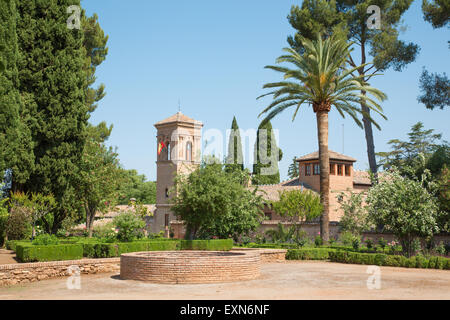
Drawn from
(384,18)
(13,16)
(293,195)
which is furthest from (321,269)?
(384,18)

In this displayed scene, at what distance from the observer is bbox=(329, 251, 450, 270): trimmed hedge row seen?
19681mm

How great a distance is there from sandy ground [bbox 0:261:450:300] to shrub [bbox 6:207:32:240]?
10256 millimetres

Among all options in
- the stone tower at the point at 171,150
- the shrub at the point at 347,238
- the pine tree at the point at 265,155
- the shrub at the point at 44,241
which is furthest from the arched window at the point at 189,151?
the shrub at the point at 44,241

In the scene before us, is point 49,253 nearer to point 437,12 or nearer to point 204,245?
point 204,245

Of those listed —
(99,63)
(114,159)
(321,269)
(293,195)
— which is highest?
(99,63)

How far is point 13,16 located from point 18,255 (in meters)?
10.9

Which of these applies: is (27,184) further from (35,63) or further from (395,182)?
(395,182)

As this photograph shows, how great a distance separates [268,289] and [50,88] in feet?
58.6

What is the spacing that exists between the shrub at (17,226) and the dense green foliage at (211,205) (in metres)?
8.19

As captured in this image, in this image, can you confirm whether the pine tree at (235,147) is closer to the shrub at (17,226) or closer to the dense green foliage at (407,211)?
the shrub at (17,226)

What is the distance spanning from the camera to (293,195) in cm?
3444

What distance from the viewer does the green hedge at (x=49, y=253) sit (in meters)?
18.2

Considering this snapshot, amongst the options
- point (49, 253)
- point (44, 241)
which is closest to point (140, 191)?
point (44, 241)
